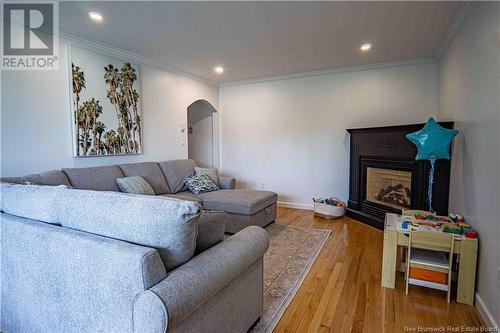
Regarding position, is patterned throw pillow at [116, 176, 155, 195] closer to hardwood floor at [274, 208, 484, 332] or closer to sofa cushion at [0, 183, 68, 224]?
sofa cushion at [0, 183, 68, 224]

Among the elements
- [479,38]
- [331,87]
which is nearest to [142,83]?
[331,87]

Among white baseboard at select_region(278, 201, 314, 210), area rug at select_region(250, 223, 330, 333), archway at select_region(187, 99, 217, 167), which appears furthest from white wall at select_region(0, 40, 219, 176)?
white baseboard at select_region(278, 201, 314, 210)

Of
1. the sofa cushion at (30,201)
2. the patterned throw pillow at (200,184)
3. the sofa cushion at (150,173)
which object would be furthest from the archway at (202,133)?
the sofa cushion at (30,201)

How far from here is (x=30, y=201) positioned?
1571 millimetres

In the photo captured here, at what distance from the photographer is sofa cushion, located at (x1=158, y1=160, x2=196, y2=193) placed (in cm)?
404

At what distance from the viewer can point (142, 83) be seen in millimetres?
3961

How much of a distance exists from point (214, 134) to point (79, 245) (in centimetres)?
459

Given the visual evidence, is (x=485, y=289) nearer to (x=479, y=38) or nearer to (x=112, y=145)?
(x=479, y=38)

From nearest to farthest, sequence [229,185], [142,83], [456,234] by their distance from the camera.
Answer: [456,234] < [142,83] < [229,185]

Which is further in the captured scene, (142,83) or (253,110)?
(253,110)

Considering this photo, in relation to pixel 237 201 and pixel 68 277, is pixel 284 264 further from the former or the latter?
pixel 68 277

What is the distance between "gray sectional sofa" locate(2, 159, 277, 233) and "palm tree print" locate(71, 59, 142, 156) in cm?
29

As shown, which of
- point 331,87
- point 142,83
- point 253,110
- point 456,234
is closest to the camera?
point 456,234

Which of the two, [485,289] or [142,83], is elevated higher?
Result: [142,83]
